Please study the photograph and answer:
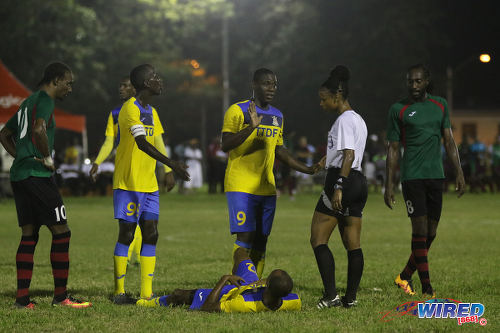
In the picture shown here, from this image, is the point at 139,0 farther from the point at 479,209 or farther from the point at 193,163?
the point at 479,209

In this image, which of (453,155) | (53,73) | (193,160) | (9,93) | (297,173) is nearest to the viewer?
(53,73)

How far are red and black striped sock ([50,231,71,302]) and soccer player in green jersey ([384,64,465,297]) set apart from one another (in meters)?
3.38

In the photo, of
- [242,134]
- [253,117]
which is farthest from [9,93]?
[253,117]

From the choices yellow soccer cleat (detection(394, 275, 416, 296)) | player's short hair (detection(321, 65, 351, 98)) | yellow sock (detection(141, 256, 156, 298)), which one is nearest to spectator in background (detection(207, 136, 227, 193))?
yellow soccer cleat (detection(394, 275, 416, 296))

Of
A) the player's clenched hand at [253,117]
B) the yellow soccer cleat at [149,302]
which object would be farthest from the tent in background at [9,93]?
the player's clenched hand at [253,117]

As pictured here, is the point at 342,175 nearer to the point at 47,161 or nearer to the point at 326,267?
the point at 326,267

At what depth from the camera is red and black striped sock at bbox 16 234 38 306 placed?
7859 mm

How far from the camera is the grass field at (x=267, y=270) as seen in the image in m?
6.96

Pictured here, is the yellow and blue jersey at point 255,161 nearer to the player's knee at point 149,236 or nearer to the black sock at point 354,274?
the player's knee at point 149,236

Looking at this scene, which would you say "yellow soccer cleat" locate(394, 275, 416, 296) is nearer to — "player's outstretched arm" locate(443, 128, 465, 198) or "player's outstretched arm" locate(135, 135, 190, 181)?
"player's outstretched arm" locate(443, 128, 465, 198)

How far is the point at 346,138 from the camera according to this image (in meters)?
7.54

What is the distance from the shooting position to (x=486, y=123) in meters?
72.2

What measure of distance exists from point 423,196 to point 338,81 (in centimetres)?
163

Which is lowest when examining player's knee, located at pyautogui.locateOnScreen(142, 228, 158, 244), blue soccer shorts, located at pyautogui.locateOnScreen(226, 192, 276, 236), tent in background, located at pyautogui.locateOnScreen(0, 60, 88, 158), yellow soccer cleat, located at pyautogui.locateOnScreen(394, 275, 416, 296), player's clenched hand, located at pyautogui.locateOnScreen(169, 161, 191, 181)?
yellow soccer cleat, located at pyautogui.locateOnScreen(394, 275, 416, 296)
